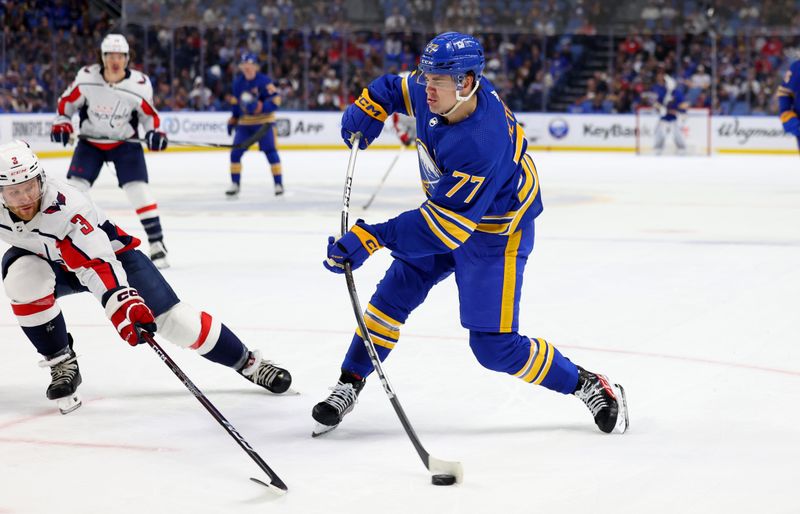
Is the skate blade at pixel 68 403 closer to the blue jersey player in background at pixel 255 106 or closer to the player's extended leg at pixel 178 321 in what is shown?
the player's extended leg at pixel 178 321

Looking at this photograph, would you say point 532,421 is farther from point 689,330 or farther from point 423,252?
point 689,330

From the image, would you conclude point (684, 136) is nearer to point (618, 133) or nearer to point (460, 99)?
point (618, 133)

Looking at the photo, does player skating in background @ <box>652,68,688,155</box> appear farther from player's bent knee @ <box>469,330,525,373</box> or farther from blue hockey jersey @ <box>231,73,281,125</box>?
player's bent knee @ <box>469,330,525,373</box>

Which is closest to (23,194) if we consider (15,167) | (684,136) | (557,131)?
(15,167)

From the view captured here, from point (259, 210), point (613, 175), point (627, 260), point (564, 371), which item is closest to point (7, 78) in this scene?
point (259, 210)

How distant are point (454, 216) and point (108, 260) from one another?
39.8 inches

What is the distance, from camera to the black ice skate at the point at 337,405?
3107mm

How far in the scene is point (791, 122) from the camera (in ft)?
28.9

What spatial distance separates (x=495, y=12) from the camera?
2034 cm

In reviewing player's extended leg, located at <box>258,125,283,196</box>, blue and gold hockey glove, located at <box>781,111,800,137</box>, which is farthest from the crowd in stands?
blue and gold hockey glove, located at <box>781,111,800,137</box>

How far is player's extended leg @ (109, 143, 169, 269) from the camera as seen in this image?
20.8ft

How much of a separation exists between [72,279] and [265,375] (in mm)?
664

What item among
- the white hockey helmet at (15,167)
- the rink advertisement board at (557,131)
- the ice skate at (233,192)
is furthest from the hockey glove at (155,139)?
the rink advertisement board at (557,131)

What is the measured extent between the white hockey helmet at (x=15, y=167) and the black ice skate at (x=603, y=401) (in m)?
1.62
